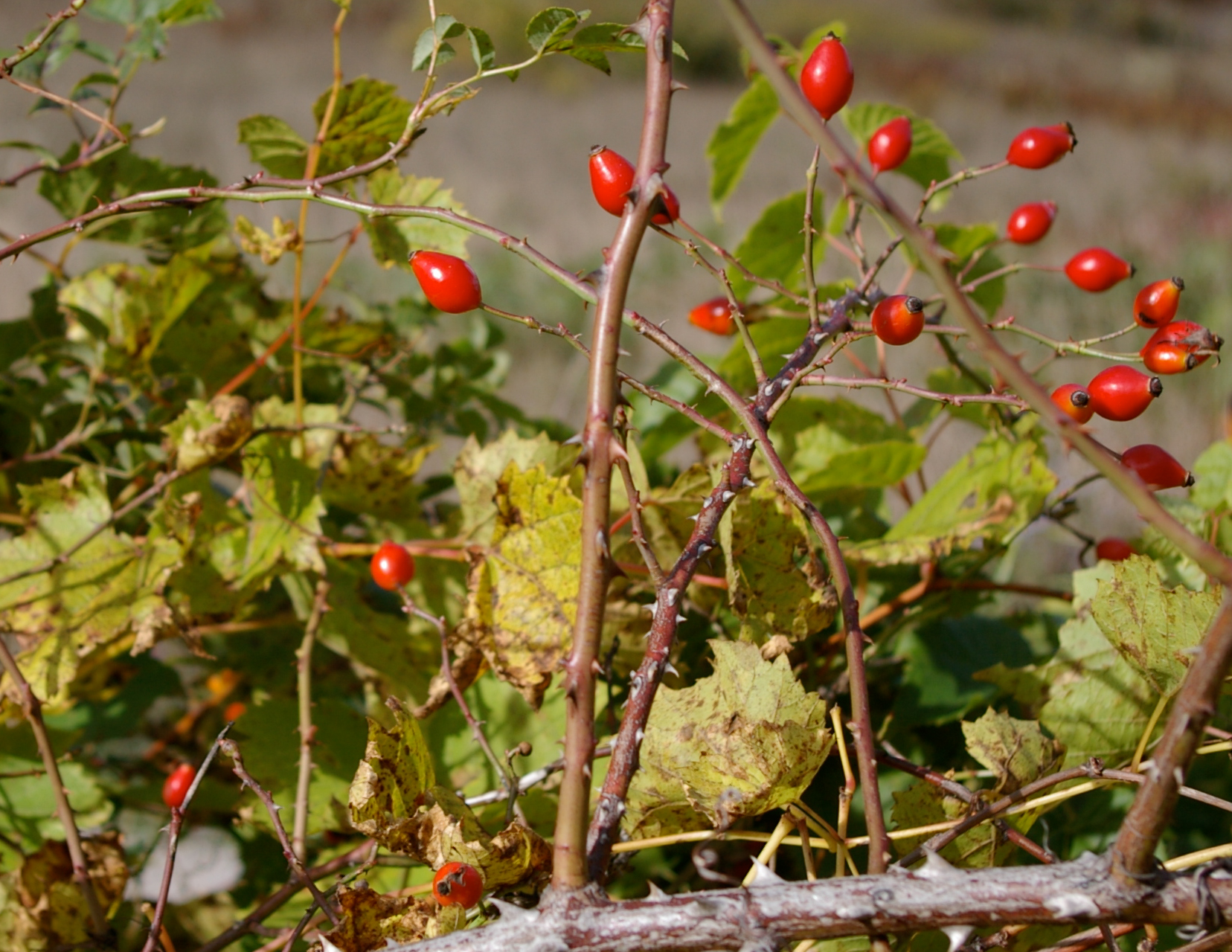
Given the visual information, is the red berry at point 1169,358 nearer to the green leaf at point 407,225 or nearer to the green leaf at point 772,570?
A: the green leaf at point 772,570

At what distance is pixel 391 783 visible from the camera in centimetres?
46

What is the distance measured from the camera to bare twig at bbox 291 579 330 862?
607 millimetres

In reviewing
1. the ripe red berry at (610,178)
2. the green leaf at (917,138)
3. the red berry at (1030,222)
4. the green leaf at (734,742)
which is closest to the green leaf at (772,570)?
the green leaf at (734,742)

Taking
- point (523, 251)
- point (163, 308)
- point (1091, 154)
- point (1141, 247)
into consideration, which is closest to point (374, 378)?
point (163, 308)

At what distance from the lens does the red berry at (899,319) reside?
1.53ft

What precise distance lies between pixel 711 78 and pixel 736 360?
1111 centimetres

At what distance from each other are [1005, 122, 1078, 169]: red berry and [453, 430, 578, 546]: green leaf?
1.32 ft

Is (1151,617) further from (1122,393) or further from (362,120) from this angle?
(362,120)

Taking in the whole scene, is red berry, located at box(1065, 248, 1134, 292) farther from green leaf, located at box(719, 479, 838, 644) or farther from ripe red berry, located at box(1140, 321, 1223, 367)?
green leaf, located at box(719, 479, 838, 644)

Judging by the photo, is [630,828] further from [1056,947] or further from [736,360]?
[736,360]

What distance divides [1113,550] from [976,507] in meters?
0.10

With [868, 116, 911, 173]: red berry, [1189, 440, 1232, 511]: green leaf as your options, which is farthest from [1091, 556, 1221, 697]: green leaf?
[868, 116, 911, 173]: red berry

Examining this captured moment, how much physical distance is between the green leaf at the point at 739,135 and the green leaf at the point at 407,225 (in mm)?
285

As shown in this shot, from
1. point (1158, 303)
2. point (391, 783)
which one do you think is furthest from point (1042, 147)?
point (391, 783)
